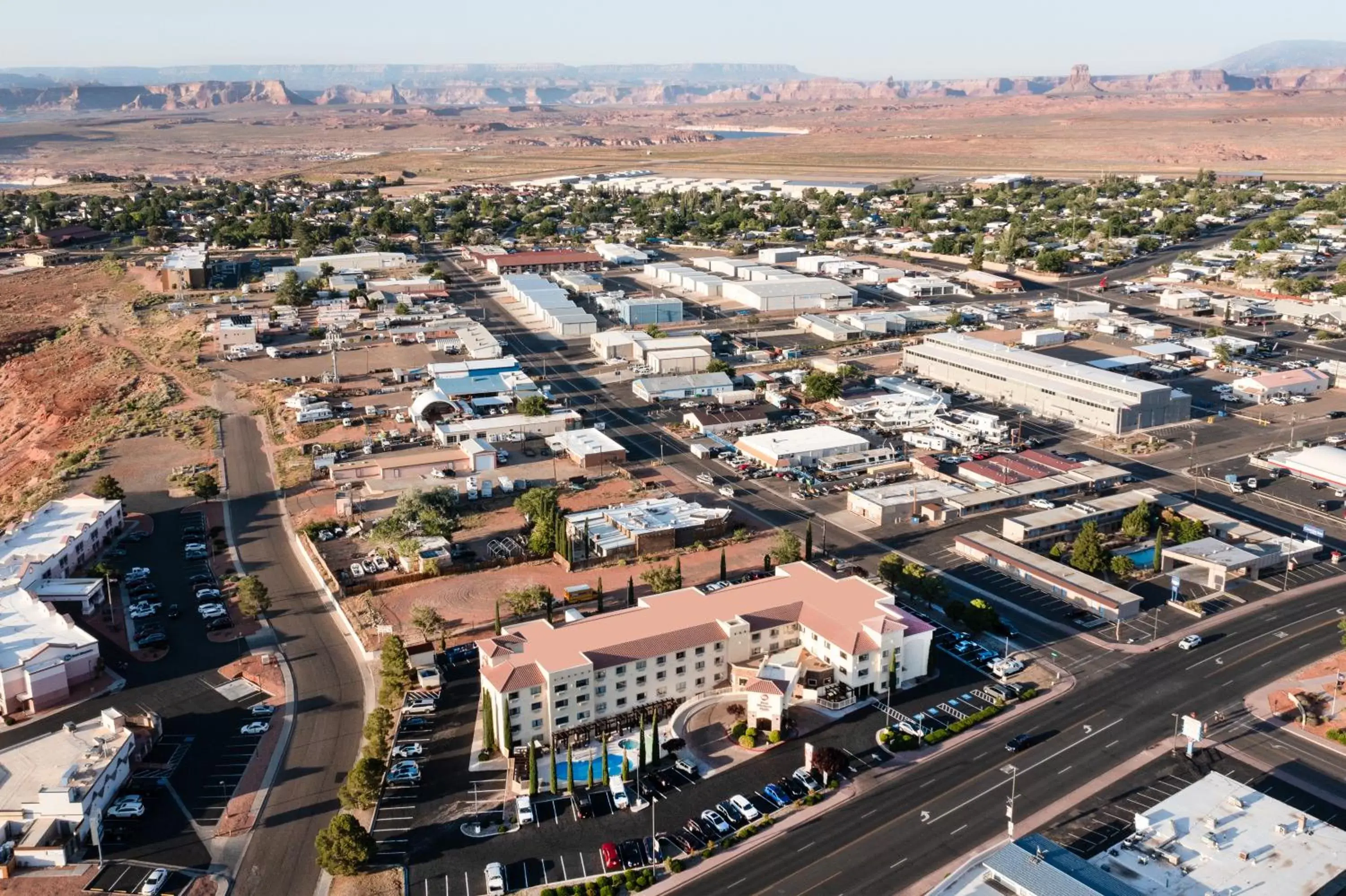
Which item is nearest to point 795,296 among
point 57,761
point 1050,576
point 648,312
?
point 648,312


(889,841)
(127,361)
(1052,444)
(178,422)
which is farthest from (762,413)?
(127,361)

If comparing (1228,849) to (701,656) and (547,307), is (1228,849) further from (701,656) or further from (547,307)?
(547,307)

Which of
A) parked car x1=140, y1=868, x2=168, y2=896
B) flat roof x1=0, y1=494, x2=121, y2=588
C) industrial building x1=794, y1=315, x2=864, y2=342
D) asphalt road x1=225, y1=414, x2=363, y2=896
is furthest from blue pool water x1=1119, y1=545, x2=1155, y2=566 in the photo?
flat roof x1=0, y1=494, x2=121, y2=588

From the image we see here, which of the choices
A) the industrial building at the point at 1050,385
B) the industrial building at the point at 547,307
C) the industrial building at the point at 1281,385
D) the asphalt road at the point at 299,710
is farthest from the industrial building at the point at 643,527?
the industrial building at the point at 1281,385

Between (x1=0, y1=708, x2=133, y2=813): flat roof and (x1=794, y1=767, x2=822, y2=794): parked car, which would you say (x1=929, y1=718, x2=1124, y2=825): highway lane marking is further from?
(x1=0, y1=708, x2=133, y2=813): flat roof

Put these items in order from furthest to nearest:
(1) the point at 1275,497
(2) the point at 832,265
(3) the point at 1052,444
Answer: (2) the point at 832,265
(3) the point at 1052,444
(1) the point at 1275,497

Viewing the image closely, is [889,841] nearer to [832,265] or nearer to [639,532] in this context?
[639,532]
